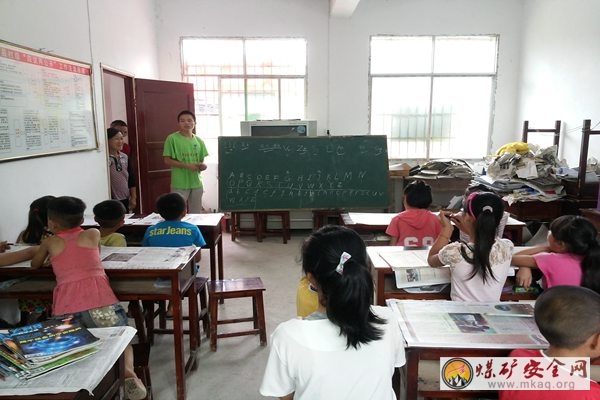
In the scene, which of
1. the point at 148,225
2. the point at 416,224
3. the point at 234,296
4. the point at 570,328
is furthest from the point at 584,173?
the point at 148,225

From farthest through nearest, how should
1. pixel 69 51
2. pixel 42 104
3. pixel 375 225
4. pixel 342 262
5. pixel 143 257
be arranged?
pixel 69 51 < pixel 42 104 < pixel 375 225 < pixel 143 257 < pixel 342 262

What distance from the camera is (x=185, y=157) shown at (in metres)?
4.23

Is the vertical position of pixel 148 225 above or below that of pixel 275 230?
above

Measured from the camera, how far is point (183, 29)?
230 inches

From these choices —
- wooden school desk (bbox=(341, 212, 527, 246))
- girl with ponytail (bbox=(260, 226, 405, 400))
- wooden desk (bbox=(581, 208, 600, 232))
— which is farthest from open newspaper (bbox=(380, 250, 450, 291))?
wooden desk (bbox=(581, 208, 600, 232))

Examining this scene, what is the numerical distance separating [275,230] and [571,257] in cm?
387

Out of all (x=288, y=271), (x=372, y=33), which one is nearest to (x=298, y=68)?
(x=372, y=33)

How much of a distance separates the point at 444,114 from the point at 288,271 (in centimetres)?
346

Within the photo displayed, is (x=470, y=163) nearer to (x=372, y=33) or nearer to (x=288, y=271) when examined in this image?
(x=372, y=33)

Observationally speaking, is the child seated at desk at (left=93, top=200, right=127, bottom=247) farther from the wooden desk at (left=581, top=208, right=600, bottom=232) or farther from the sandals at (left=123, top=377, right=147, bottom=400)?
the wooden desk at (left=581, top=208, right=600, bottom=232)

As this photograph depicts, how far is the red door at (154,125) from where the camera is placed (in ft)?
16.4

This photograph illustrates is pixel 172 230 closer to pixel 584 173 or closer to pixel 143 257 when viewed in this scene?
pixel 143 257

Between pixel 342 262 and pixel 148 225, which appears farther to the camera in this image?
pixel 148 225

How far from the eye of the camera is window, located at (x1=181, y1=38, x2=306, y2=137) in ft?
19.5
